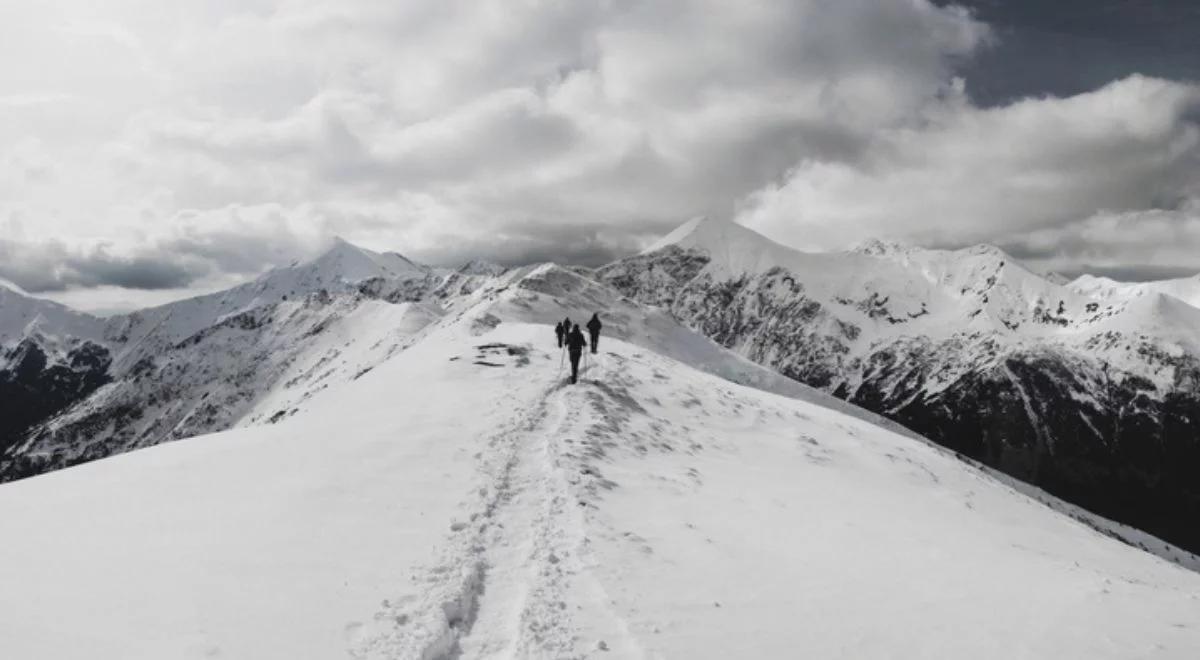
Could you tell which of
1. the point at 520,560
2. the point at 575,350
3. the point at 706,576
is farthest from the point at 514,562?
the point at 575,350

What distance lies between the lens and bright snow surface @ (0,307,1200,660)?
32.1ft

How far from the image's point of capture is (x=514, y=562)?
43.3 feet

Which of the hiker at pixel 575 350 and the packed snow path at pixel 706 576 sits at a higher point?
the hiker at pixel 575 350

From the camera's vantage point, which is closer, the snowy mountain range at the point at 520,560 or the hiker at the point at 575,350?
the snowy mountain range at the point at 520,560

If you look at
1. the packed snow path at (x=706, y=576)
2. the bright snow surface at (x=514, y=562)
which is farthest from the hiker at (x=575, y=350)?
the packed snow path at (x=706, y=576)

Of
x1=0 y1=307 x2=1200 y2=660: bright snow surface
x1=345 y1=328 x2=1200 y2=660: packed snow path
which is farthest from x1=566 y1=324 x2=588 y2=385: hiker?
x1=345 y1=328 x2=1200 y2=660: packed snow path

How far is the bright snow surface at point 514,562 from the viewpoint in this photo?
385 inches

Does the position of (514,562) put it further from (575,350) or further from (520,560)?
(575,350)

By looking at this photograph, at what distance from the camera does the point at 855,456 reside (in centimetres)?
3234

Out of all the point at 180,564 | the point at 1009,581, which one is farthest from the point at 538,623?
the point at 1009,581

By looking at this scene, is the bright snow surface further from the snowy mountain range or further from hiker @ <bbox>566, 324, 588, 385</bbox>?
hiker @ <bbox>566, 324, 588, 385</bbox>

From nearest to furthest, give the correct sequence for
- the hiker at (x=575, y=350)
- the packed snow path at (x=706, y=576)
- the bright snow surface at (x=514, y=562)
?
1. the bright snow surface at (x=514, y=562)
2. the packed snow path at (x=706, y=576)
3. the hiker at (x=575, y=350)

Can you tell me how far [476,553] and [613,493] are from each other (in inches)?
233

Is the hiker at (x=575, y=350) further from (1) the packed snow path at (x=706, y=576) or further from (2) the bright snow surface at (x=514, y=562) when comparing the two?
(1) the packed snow path at (x=706, y=576)
